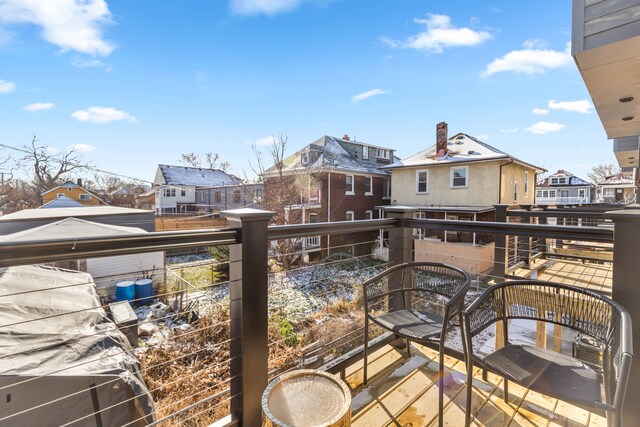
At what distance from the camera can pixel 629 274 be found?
147cm

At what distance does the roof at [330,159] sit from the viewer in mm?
Result: 15883

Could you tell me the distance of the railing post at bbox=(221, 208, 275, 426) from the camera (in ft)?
4.84

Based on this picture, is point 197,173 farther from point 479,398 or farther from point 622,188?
point 622,188

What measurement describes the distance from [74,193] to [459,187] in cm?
2819

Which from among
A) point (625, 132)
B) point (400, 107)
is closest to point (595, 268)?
point (625, 132)

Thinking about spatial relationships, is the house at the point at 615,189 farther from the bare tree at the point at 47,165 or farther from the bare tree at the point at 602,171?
the bare tree at the point at 47,165

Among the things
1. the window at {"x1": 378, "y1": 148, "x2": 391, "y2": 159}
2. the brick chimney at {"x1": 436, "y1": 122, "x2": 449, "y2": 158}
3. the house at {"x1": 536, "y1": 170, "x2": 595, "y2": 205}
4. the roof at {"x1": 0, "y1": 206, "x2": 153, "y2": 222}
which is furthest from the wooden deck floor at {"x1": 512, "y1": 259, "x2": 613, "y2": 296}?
the house at {"x1": 536, "y1": 170, "x2": 595, "y2": 205}

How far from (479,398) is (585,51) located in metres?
3.06

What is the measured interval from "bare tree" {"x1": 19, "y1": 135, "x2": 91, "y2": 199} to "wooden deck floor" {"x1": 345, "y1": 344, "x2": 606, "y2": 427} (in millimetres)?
26547

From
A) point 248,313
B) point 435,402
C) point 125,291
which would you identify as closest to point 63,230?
point 125,291

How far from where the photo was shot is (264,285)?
61.0 inches

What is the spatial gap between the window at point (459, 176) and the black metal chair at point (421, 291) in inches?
530

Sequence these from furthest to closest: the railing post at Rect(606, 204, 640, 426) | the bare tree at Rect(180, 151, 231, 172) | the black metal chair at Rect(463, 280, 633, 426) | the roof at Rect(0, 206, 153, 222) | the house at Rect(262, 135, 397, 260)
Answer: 1. the bare tree at Rect(180, 151, 231, 172)
2. the house at Rect(262, 135, 397, 260)
3. the roof at Rect(0, 206, 153, 222)
4. the railing post at Rect(606, 204, 640, 426)
5. the black metal chair at Rect(463, 280, 633, 426)

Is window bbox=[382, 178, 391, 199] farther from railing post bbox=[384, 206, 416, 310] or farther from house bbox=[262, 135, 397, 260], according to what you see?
railing post bbox=[384, 206, 416, 310]
